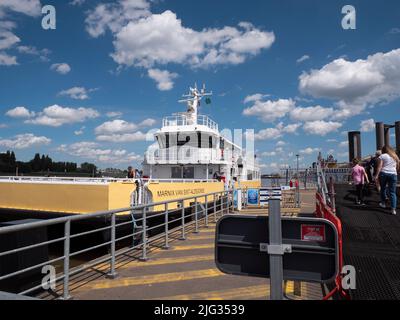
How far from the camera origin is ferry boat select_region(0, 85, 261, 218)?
9273 mm

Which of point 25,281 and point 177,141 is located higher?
point 177,141

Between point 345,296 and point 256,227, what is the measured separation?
2.65 meters

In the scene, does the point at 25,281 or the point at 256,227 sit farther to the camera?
the point at 25,281

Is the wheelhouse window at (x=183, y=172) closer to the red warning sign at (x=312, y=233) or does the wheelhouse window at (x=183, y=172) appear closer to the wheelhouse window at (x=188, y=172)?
the wheelhouse window at (x=188, y=172)

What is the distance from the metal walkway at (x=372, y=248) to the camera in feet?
13.5

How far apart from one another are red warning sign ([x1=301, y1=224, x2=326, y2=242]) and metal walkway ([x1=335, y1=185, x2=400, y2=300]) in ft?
8.22

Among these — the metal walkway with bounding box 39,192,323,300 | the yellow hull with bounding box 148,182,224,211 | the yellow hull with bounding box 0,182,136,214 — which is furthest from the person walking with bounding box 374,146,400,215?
the yellow hull with bounding box 0,182,136,214

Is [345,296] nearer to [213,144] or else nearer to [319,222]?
[319,222]

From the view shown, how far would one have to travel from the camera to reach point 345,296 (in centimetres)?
403

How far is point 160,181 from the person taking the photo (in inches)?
589

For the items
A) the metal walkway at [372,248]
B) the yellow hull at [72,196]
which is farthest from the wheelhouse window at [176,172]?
the metal walkway at [372,248]

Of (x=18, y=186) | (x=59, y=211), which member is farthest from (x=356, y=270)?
(x=18, y=186)

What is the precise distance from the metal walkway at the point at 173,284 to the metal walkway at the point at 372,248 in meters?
0.67

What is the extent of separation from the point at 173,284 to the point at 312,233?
330 cm
